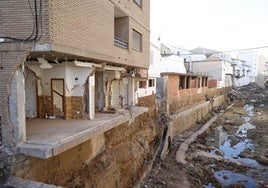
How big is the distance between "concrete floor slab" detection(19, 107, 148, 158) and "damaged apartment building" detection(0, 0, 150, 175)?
20cm

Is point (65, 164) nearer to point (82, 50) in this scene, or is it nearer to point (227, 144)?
point (82, 50)

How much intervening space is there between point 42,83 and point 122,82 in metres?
6.80

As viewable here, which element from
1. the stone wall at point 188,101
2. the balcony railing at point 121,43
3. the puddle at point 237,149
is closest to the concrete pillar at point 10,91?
the balcony railing at point 121,43

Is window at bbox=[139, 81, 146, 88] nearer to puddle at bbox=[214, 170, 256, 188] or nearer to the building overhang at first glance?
the building overhang

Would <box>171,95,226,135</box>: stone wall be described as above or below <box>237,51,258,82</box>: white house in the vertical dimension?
below

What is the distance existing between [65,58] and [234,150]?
2039cm

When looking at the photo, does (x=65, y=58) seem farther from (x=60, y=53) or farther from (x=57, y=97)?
(x=57, y=97)

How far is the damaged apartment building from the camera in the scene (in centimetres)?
650

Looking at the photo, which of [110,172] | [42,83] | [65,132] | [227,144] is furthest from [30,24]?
[227,144]

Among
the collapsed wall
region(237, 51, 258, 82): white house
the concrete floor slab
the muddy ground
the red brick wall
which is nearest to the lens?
the concrete floor slab

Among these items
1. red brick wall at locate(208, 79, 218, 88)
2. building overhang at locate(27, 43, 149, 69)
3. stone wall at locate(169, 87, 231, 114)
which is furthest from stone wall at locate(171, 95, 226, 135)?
building overhang at locate(27, 43, 149, 69)

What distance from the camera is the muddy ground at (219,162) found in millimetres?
14977

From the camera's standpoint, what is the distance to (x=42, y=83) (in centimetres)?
1049

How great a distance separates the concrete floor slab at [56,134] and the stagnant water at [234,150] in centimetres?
983
